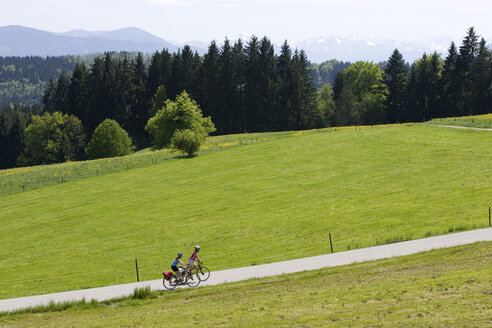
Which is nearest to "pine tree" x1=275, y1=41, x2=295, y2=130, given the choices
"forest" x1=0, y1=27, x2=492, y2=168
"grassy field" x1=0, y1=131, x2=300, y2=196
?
"forest" x1=0, y1=27, x2=492, y2=168

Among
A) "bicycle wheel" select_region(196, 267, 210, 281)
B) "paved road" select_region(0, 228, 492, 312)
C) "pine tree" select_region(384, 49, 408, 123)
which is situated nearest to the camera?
"paved road" select_region(0, 228, 492, 312)

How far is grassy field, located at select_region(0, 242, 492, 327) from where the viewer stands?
1662 cm

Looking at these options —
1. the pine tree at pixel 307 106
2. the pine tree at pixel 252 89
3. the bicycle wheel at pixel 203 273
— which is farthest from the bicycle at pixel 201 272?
the pine tree at pixel 307 106

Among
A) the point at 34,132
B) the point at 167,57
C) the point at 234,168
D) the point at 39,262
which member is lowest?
the point at 39,262

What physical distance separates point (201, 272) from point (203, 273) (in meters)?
0.32

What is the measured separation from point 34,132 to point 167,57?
42735mm

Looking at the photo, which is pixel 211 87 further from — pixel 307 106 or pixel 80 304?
pixel 80 304

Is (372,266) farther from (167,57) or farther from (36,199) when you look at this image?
(167,57)

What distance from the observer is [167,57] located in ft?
455

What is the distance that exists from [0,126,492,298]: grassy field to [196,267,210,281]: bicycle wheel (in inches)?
78.7

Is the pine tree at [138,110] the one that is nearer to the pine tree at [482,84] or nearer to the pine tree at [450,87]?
the pine tree at [450,87]

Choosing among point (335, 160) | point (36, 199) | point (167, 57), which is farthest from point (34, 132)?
point (335, 160)

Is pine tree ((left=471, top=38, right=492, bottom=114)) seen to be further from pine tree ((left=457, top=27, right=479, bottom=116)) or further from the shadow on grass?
the shadow on grass

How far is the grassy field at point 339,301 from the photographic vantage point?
16625mm
